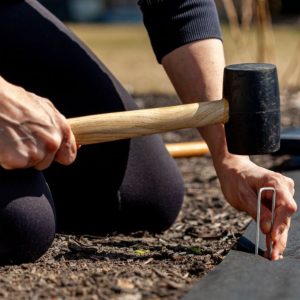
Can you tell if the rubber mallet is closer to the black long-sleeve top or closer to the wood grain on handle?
the wood grain on handle

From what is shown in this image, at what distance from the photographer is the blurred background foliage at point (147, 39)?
Answer: 6.05 m

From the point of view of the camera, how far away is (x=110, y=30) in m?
11.8

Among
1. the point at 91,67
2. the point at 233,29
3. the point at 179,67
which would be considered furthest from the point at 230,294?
the point at 233,29

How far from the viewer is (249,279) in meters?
2.02

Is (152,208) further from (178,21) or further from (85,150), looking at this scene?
(178,21)

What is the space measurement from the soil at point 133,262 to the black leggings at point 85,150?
0.09 metres

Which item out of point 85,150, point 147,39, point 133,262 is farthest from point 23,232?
point 147,39

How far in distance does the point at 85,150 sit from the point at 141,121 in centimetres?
65

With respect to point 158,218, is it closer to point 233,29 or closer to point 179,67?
point 179,67

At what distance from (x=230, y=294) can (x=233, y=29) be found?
4.12m

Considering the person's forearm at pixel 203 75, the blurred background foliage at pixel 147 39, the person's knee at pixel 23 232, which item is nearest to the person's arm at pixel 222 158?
the person's forearm at pixel 203 75

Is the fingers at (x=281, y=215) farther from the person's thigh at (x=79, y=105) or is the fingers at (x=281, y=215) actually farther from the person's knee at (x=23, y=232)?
the person's thigh at (x=79, y=105)

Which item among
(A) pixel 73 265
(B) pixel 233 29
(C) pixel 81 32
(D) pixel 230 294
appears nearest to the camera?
(D) pixel 230 294

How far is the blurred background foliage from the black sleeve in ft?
7.48
